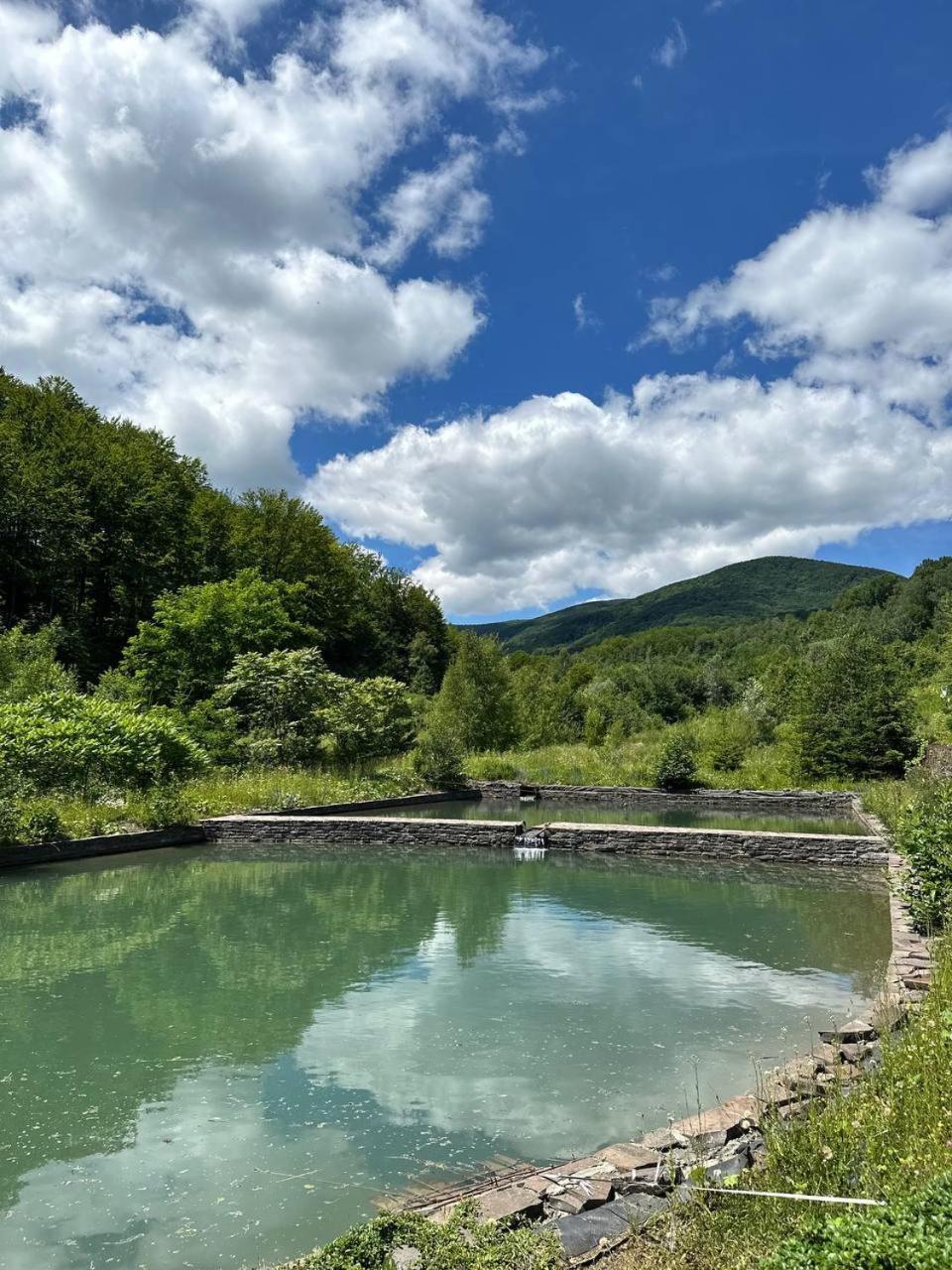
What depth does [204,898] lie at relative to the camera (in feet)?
31.1

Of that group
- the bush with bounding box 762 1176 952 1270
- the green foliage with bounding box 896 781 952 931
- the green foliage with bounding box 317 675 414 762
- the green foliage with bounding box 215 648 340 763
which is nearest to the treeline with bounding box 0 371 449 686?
the green foliage with bounding box 215 648 340 763

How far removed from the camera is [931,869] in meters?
6.73

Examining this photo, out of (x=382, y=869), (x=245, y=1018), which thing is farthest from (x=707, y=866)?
(x=245, y=1018)

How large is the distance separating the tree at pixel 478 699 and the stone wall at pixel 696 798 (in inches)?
183

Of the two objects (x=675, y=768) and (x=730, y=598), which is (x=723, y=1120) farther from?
(x=730, y=598)

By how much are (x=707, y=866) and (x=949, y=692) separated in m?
11.0

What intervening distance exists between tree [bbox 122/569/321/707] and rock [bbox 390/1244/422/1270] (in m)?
20.0

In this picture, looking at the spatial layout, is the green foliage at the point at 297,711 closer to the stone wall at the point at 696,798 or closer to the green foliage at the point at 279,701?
the green foliage at the point at 279,701

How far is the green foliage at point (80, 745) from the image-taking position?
1257cm

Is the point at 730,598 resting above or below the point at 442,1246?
above

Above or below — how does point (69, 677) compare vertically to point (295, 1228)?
above

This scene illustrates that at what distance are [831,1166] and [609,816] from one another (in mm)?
16657

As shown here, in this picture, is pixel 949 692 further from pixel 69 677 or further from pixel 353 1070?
pixel 69 677

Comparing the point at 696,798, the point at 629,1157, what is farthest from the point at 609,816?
the point at 629,1157
